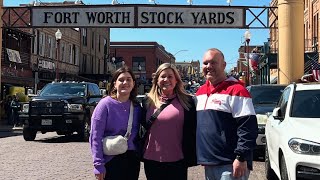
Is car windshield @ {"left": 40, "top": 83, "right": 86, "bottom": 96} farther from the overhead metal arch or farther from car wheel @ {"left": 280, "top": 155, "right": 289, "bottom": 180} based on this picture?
car wheel @ {"left": 280, "top": 155, "right": 289, "bottom": 180}

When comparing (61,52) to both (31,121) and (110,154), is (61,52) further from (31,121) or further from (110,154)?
(110,154)

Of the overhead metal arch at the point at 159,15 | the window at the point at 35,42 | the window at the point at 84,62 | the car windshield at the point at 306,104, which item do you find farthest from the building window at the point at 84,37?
the car windshield at the point at 306,104

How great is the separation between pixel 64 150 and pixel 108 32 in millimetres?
51238

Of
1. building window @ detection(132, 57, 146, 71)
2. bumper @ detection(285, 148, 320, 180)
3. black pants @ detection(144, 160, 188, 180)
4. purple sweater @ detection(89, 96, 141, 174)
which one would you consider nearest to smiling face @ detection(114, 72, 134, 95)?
purple sweater @ detection(89, 96, 141, 174)

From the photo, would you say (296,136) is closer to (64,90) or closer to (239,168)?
(239,168)

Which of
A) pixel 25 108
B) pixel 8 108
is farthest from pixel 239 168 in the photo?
pixel 8 108

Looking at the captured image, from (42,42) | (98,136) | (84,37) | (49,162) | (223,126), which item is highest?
(84,37)

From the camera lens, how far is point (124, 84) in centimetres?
455

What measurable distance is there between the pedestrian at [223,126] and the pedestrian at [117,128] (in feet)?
2.17

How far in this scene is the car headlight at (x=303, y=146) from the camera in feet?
17.6

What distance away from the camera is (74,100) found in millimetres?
15336

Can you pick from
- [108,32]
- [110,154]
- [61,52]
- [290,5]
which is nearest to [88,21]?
[290,5]

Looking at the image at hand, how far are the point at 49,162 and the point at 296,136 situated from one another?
6.47 meters

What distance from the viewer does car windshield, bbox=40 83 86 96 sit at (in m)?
16.0
